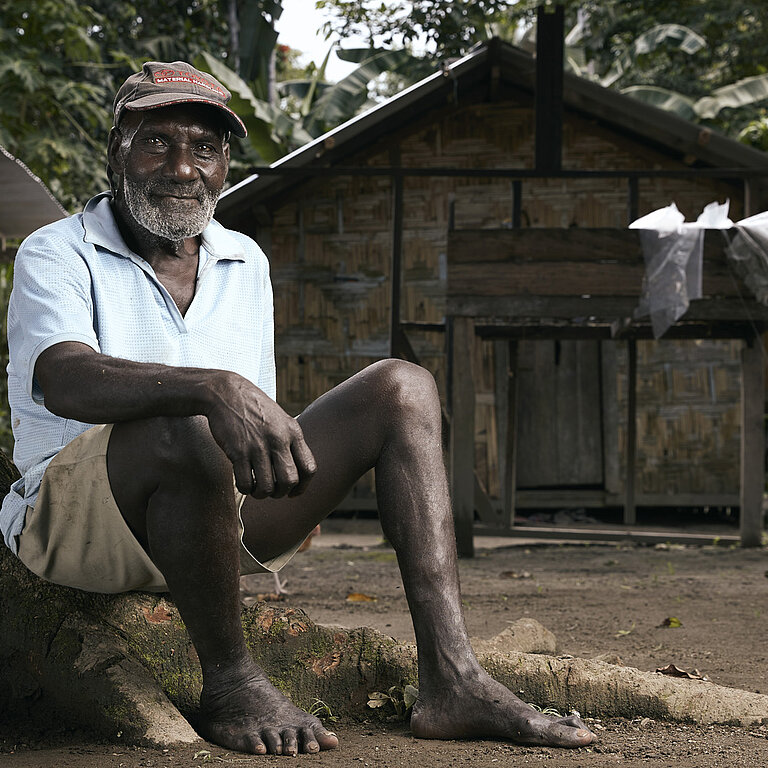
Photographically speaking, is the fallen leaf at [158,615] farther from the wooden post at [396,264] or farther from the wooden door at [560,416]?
the wooden door at [560,416]

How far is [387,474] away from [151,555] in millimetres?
553

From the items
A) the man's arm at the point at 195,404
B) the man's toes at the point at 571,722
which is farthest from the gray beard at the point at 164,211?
the man's toes at the point at 571,722

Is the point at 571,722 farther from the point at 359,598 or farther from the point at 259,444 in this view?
the point at 359,598

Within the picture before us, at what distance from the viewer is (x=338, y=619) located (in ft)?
14.4

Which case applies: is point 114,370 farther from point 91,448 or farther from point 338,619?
point 338,619

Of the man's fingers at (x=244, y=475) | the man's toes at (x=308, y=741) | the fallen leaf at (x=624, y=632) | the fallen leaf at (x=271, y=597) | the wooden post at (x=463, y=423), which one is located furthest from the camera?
the wooden post at (x=463, y=423)

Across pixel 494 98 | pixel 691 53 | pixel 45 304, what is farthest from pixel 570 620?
pixel 691 53

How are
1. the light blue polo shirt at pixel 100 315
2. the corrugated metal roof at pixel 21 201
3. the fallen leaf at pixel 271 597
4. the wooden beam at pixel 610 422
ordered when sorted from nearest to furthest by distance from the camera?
1. the light blue polo shirt at pixel 100 315
2. the fallen leaf at pixel 271 597
3. the corrugated metal roof at pixel 21 201
4. the wooden beam at pixel 610 422

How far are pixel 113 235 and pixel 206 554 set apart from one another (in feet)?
2.94

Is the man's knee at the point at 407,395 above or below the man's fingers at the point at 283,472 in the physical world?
above

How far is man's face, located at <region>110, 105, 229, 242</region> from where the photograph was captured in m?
2.42

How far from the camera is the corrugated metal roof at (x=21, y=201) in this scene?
6.15 meters

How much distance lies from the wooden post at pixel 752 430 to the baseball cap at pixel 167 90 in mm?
5470

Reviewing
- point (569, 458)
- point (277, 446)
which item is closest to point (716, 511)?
point (569, 458)
